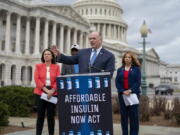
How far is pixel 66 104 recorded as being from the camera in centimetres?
635

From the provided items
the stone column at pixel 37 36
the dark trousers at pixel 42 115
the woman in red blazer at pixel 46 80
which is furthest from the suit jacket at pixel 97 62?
the stone column at pixel 37 36

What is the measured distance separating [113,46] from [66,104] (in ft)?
342

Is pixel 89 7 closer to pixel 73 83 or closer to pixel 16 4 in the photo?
pixel 16 4

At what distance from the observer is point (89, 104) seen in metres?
6.19

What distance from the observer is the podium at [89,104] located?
6.18 meters

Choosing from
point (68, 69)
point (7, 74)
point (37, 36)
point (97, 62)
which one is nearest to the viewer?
point (97, 62)

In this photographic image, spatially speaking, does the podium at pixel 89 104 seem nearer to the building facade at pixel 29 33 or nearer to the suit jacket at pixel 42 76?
the suit jacket at pixel 42 76

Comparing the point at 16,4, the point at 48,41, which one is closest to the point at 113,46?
the point at 48,41

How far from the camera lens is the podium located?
6.18 meters

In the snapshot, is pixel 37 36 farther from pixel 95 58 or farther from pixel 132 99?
pixel 95 58

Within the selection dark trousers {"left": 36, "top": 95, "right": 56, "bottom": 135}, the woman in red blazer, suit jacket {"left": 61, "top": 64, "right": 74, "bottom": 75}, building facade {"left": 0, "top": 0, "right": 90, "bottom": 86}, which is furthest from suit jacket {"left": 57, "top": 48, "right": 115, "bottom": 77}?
building facade {"left": 0, "top": 0, "right": 90, "bottom": 86}

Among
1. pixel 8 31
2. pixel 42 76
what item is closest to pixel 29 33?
pixel 8 31

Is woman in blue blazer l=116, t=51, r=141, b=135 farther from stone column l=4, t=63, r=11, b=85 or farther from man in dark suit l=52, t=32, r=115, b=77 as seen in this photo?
stone column l=4, t=63, r=11, b=85

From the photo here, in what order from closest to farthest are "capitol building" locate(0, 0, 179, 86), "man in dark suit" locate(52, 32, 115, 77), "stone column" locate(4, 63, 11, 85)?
"man in dark suit" locate(52, 32, 115, 77) → "stone column" locate(4, 63, 11, 85) → "capitol building" locate(0, 0, 179, 86)
